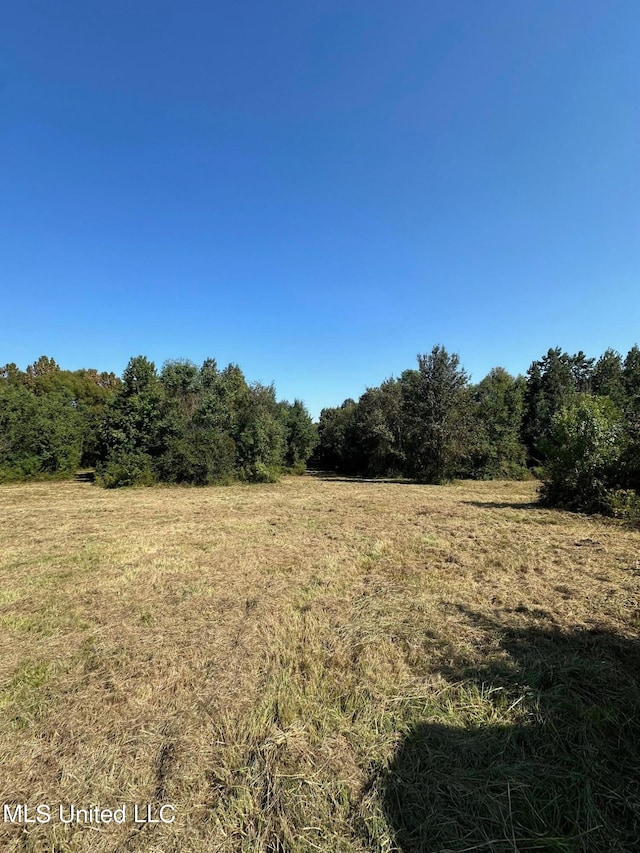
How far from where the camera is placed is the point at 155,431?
20281 mm

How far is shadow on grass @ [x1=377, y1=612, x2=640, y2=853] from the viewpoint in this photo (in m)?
1.75

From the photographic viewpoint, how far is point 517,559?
5.88 metres

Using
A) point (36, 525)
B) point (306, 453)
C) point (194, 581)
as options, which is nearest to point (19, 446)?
point (36, 525)

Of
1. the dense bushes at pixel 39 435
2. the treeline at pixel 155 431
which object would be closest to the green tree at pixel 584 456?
the treeline at pixel 155 431

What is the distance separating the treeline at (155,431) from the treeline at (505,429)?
32.2ft

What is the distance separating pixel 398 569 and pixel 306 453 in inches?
1113

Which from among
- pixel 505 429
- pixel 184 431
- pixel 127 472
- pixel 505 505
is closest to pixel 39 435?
pixel 127 472

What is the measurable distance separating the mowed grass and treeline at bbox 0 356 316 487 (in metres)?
14.7

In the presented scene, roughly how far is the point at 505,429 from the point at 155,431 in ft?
84.5

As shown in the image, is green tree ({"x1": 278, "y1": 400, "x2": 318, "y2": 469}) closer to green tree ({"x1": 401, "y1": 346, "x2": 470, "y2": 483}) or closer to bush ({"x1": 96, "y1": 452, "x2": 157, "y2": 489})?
green tree ({"x1": 401, "y1": 346, "x2": 470, "y2": 483})

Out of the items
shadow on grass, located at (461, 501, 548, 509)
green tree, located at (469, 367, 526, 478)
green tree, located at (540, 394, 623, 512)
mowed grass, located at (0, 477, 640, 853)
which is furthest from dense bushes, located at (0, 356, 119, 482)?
green tree, located at (469, 367, 526, 478)

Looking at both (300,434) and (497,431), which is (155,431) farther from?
(497,431)

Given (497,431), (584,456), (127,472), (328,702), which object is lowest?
(328,702)

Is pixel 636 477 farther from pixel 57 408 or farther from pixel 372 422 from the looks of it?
pixel 57 408
